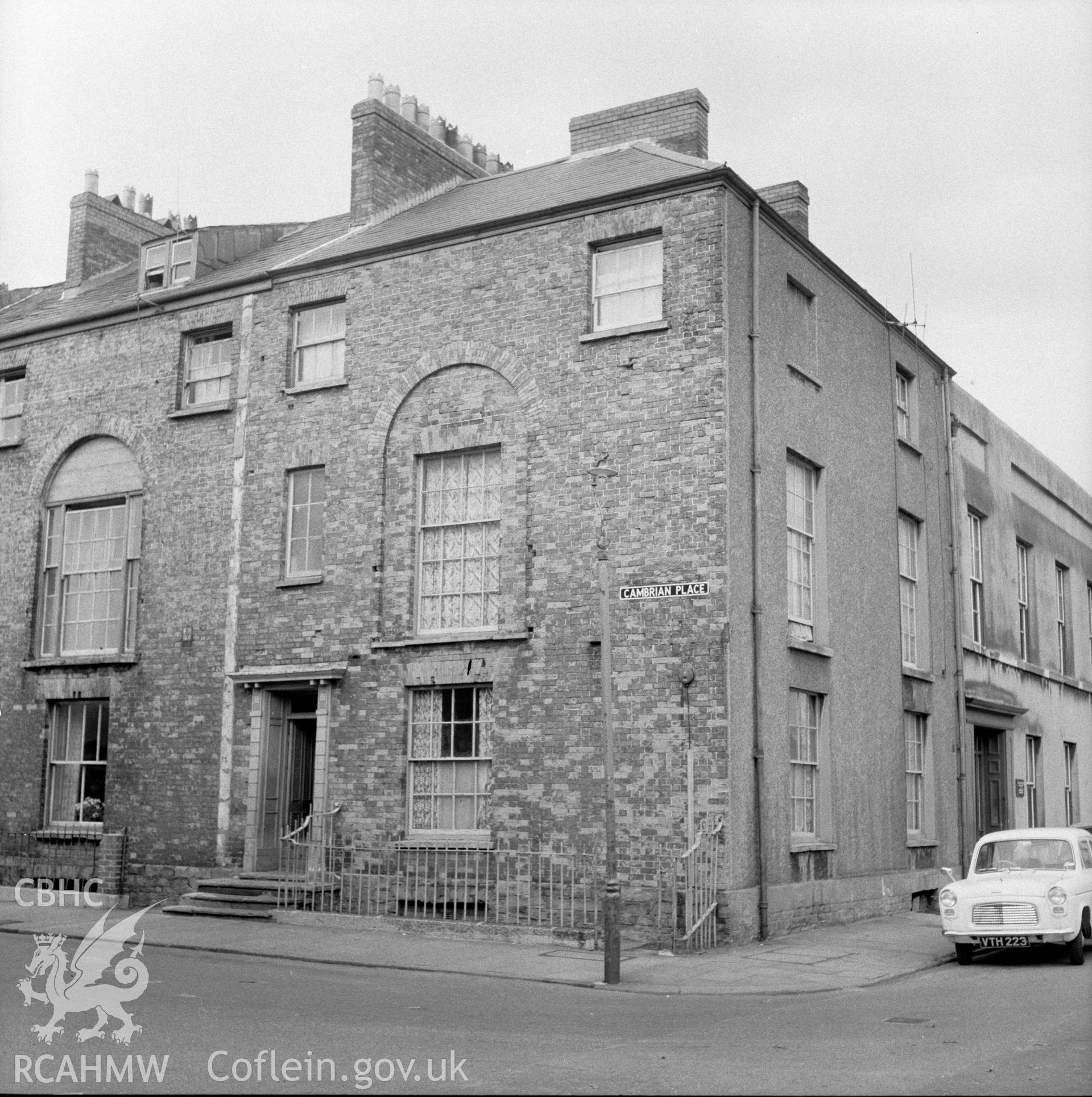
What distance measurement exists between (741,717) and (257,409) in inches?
368

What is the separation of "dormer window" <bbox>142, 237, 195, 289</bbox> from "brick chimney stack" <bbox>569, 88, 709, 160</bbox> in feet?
22.9

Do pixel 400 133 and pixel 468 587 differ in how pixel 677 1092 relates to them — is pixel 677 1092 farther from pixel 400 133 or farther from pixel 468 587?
pixel 400 133

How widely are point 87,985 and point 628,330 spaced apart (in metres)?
10.5

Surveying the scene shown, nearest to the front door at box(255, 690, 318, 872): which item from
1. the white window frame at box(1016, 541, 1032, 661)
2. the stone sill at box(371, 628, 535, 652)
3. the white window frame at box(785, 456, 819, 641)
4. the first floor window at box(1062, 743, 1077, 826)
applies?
the stone sill at box(371, 628, 535, 652)

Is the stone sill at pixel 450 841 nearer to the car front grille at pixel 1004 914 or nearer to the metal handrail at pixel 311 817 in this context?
the metal handrail at pixel 311 817

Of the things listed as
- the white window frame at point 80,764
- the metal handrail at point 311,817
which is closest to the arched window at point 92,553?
the white window frame at point 80,764

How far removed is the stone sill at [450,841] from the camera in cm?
1858

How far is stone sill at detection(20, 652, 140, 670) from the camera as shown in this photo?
22.2 metres

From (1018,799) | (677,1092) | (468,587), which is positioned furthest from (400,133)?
(677,1092)

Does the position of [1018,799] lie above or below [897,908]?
above

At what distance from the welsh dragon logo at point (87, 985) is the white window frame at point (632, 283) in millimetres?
10104

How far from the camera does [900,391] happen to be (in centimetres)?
2475

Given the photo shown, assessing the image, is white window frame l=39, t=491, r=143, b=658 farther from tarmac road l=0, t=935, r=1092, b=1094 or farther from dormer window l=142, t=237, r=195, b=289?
tarmac road l=0, t=935, r=1092, b=1094

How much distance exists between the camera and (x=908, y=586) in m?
24.0
